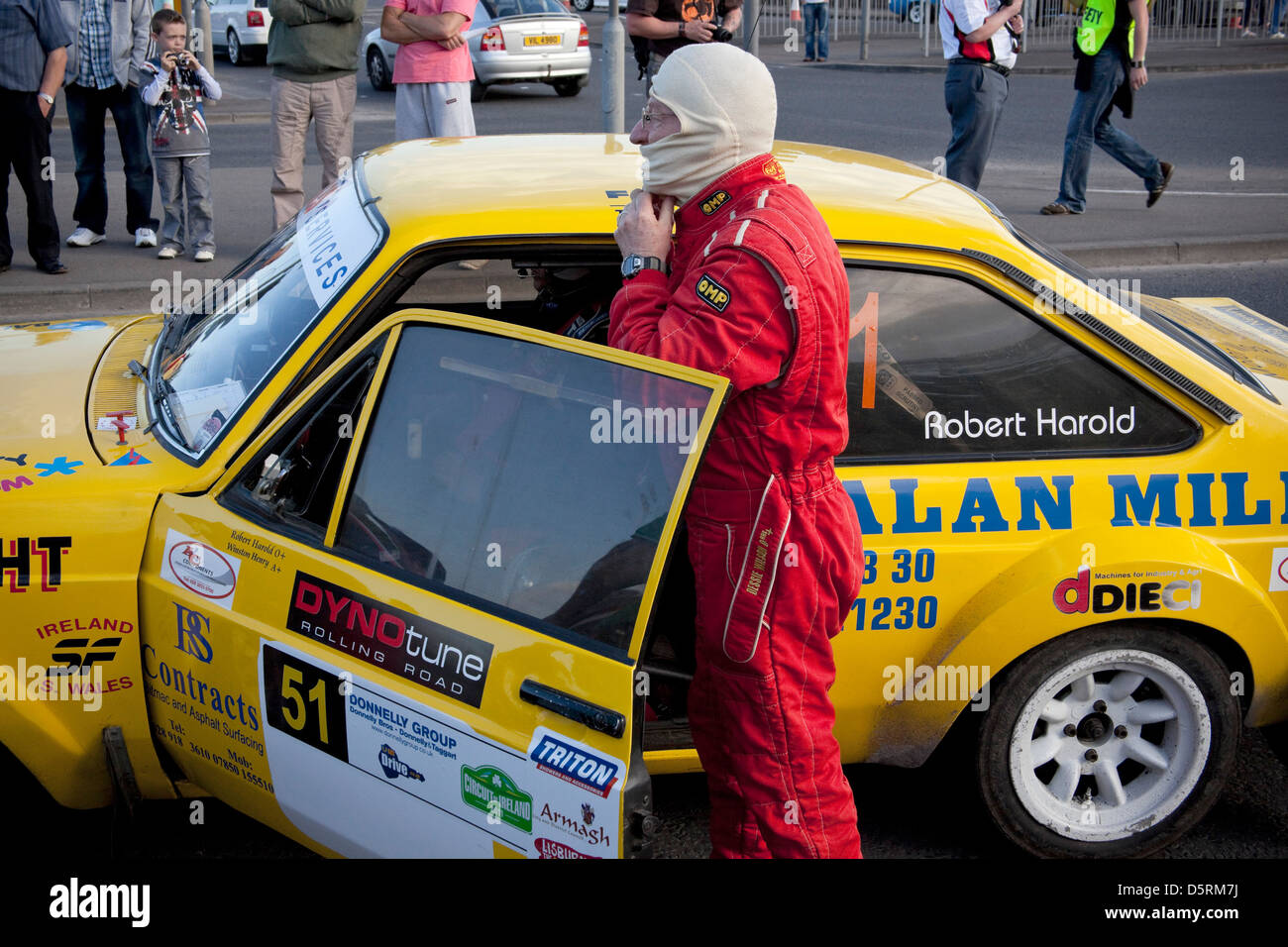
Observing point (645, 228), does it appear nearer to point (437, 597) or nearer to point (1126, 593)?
point (437, 597)

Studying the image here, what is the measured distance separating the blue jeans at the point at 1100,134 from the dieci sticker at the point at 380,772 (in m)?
8.79

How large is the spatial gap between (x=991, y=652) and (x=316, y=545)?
1.63m

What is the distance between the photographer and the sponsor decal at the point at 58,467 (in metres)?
2.97

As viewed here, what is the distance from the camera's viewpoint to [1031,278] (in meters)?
3.29

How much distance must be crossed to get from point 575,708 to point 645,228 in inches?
39.9

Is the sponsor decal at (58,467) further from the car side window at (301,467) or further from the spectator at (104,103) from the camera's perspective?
the spectator at (104,103)

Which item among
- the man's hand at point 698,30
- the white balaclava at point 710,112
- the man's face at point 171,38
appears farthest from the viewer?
the man's face at point 171,38

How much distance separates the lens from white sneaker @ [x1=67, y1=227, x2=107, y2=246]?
9.21 m

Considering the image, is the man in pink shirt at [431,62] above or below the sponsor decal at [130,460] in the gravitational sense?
above

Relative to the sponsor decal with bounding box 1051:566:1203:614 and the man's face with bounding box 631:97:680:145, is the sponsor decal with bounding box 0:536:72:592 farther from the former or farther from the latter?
the sponsor decal with bounding box 1051:566:1203:614

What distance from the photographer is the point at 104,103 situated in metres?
9.12

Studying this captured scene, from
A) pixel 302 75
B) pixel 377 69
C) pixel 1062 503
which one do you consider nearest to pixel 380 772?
pixel 1062 503

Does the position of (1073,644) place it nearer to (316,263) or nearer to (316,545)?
(316,545)

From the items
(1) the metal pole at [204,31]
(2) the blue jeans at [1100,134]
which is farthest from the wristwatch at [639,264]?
(1) the metal pole at [204,31]
